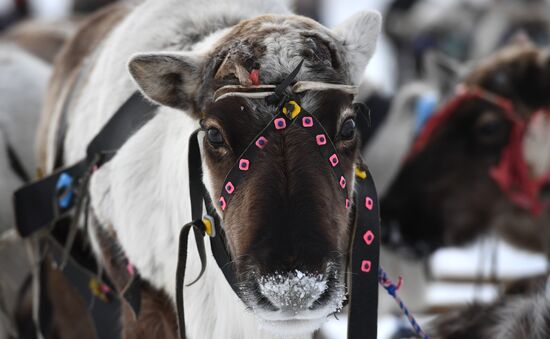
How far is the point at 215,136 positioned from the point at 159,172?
1.44ft

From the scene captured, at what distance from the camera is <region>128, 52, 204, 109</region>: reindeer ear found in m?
2.31

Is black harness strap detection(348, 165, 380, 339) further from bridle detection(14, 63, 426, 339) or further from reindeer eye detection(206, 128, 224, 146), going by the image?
reindeer eye detection(206, 128, 224, 146)

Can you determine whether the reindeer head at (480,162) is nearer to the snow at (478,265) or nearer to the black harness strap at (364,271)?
the snow at (478,265)

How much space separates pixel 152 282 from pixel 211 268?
→ 0.25 metres

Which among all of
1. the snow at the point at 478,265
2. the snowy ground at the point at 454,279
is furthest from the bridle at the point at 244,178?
the snow at the point at 478,265

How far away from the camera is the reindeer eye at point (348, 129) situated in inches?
89.3

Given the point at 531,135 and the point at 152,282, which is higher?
the point at 152,282

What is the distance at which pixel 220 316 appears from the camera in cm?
247

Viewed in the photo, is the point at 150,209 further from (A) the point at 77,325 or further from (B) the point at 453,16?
(B) the point at 453,16

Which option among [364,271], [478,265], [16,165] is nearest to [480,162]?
[478,265]

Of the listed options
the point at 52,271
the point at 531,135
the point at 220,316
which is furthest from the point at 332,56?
the point at 531,135

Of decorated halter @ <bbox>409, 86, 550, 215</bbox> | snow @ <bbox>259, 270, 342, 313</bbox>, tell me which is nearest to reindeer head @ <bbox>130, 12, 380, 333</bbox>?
snow @ <bbox>259, 270, 342, 313</bbox>

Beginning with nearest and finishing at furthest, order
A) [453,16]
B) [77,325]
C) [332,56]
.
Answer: [332,56] → [77,325] → [453,16]

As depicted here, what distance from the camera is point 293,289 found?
1989 mm
